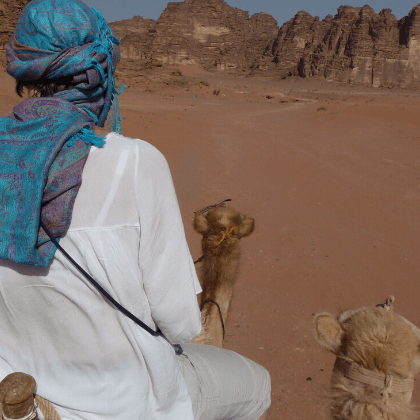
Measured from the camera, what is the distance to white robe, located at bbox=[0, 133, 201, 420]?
104 centimetres

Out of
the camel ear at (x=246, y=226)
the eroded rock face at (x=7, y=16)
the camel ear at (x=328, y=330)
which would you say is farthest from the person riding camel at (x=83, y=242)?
the eroded rock face at (x=7, y=16)

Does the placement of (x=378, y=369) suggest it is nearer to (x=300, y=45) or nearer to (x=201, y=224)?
(x=201, y=224)

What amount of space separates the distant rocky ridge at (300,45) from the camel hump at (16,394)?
6487 cm

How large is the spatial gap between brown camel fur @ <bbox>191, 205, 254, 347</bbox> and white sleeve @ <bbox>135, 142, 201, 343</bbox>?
1.05m

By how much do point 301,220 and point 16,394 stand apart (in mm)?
5931

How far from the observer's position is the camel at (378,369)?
135 centimetres

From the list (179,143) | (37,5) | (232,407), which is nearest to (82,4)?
(37,5)

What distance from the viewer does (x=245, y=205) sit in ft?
23.7

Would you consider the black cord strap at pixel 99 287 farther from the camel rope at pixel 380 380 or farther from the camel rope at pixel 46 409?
the camel rope at pixel 380 380

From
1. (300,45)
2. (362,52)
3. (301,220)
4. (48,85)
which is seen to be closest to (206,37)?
(300,45)

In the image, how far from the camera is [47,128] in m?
1.03

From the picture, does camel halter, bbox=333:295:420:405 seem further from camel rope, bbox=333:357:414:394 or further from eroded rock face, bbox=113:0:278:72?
eroded rock face, bbox=113:0:278:72

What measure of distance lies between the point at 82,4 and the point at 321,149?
36.3 ft

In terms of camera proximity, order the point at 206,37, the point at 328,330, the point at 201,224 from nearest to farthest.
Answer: the point at 328,330, the point at 201,224, the point at 206,37
